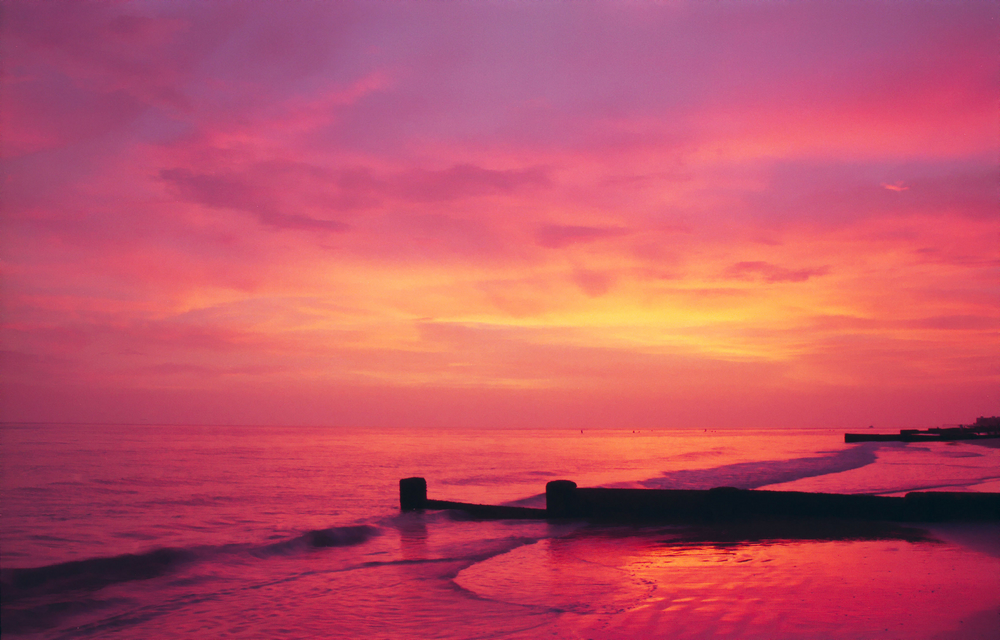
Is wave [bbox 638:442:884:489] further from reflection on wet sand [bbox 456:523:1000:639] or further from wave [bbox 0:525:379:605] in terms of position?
wave [bbox 0:525:379:605]

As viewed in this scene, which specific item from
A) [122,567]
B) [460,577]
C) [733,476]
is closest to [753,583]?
[460,577]

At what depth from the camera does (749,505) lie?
44.6 feet

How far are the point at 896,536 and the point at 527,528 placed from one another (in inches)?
269

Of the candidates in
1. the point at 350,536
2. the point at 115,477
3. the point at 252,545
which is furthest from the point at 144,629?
the point at 115,477

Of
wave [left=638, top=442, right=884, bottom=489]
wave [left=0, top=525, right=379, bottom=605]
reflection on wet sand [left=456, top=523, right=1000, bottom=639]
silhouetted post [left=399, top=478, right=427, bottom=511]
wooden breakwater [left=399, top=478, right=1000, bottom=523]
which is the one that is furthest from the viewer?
wave [left=638, top=442, right=884, bottom=489]

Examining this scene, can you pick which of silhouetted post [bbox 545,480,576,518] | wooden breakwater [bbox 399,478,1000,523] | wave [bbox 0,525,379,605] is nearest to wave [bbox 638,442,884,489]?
wooden breakwater [bbox 399,478,1000,523]

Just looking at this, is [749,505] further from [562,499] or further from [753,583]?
[753,583]

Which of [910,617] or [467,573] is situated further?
[467,573]

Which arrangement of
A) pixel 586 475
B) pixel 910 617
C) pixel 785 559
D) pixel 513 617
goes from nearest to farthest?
pixel 910 617 → pixel 513 617 → pixel 785 559 → pixel 586 475

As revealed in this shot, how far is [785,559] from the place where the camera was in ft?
31.6

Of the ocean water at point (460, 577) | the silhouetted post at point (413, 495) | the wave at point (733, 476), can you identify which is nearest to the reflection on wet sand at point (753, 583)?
the ocean water at point (460, 577)

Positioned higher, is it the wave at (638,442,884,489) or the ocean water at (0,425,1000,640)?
the ocean water at (0,425,1000,640)

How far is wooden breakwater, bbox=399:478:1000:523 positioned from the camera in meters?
12.9

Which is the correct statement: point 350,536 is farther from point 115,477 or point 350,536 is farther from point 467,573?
point 115,477
